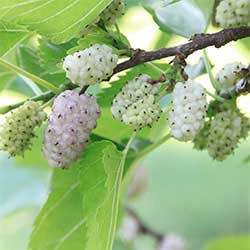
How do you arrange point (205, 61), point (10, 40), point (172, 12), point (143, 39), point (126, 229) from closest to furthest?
point (10, 40)
point (205, 61)
point (172, 12)
point (126, 229)
point (143, 39)

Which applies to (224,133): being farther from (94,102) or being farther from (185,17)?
(185,17)

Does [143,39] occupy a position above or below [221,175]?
above

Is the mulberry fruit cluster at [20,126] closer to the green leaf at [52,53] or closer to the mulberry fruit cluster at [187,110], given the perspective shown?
the green leaf at [52,53]

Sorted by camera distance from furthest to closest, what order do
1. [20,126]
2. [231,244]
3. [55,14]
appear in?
[231,244], [20,126], [55,14]

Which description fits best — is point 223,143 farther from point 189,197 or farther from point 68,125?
point 189,197

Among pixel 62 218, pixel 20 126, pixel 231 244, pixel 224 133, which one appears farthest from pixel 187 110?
pixel 231 244

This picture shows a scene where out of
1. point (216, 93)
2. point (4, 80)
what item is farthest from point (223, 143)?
point (4, 80)

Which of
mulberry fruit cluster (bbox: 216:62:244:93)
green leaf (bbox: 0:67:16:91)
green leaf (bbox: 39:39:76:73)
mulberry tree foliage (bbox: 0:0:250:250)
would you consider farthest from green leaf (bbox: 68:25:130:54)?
green leaf (bbox: 0:67:16:91)
